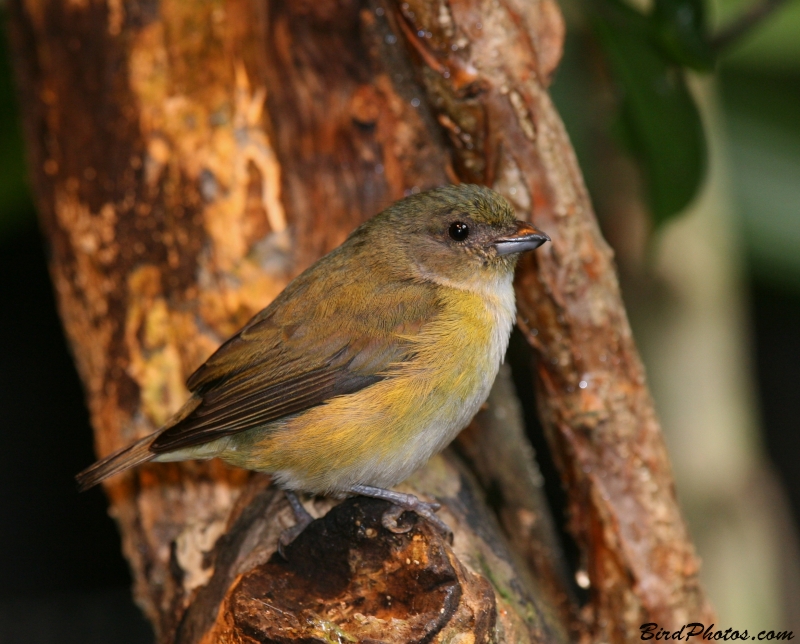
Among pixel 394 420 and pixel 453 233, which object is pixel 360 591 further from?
pixel 453 233

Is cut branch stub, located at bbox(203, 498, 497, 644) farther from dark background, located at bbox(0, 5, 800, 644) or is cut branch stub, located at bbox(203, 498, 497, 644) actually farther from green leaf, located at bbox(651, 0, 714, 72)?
dark background, located at bbox(0, 5, 800, 644)

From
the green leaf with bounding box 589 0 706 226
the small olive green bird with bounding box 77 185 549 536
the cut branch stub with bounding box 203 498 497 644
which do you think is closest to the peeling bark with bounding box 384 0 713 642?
the small olive green bird with bounding box 77 185 549 536

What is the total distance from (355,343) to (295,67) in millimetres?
1249

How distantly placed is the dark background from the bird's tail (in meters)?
2.41

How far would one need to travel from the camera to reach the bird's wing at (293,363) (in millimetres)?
2934

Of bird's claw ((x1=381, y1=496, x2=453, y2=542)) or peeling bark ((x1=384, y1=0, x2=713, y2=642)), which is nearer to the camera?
bird's claw ((x1=381, y1=496, x2=453, y2=542))

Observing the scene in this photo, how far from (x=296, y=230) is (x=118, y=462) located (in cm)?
122

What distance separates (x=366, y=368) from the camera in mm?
2947

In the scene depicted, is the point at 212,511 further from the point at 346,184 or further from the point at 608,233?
the point at 608,233

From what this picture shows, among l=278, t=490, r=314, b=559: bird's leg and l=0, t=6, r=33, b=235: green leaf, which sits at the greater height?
l=0, t=6, r=33, b=235: green leaf

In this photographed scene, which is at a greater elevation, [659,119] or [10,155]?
[10,155]

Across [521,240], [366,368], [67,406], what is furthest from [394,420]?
[67,406]

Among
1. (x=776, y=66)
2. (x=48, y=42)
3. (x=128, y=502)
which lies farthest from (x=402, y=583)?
(x=776, y=66)

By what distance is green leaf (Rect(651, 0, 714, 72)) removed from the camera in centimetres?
333
